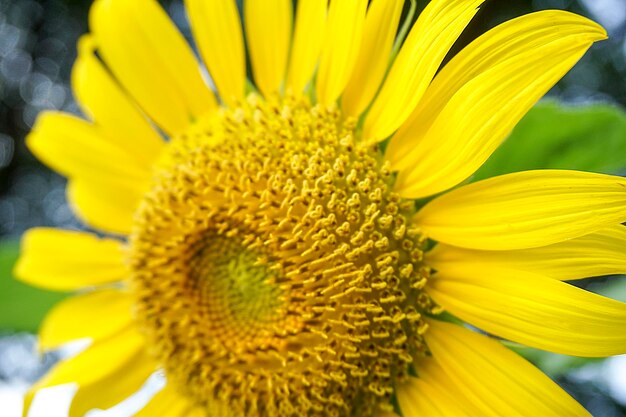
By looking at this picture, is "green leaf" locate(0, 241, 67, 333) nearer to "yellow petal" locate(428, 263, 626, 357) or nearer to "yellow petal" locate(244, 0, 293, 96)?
"yellow petal" locate(244, 0, 293, 96)

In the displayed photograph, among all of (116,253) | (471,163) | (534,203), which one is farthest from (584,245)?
(116,253)

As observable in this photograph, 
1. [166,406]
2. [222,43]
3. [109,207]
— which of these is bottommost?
[166,406]

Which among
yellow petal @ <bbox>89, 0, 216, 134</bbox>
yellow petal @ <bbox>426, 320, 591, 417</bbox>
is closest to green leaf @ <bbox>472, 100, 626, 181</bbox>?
yellow petal @ <bbox>426, 320, 591, 417</bbox>

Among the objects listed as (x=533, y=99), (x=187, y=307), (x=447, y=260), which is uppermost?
(x=533, y=99)

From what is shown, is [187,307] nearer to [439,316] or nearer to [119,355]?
A: [119,355]

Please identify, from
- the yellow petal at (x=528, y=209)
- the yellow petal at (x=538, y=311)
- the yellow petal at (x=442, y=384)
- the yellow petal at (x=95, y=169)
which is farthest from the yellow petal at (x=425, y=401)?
the yellow petal at (x=95, y=169)

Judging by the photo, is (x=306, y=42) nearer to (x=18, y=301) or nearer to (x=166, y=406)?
(x=166, y=406)

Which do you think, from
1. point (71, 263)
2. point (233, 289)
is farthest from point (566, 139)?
point (71, 263)
